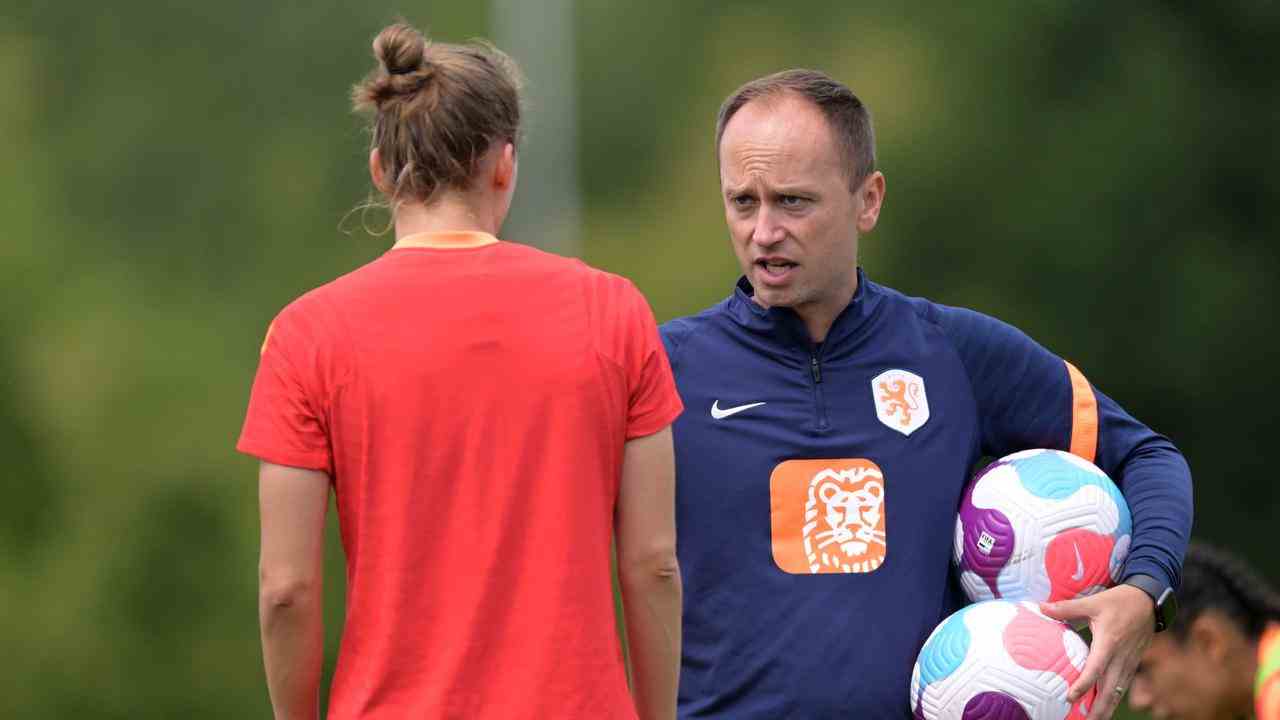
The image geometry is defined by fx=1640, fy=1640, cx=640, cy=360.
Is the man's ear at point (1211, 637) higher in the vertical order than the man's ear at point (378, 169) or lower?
lower

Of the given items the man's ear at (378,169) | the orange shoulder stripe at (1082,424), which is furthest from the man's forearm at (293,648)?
the orange shoulder stripe at (1082,424)

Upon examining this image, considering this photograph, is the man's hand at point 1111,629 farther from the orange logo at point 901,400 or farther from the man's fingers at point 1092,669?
the orange logo at point 901,400

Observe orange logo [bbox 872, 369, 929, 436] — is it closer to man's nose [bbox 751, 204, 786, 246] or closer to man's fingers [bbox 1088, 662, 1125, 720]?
man's nose [bbox 751, 204, 786, 246]

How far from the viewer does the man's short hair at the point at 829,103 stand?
9.68 feet

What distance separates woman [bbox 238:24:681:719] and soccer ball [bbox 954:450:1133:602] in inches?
31.4

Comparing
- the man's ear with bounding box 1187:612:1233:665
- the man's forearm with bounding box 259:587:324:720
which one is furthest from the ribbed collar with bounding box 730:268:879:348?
the man's ear with bounding box 1187:612:1233:665

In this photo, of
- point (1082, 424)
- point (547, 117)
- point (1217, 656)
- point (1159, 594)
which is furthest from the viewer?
point (547, 117)

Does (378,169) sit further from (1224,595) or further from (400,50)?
(1224,595)

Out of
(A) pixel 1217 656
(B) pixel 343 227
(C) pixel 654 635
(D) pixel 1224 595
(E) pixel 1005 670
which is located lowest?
(A) pixel 1217 656

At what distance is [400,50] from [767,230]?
869 mm

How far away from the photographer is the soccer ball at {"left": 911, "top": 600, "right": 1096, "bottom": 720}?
103 inches

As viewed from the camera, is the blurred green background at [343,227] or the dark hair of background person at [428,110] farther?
the blurred green background at [343,227]

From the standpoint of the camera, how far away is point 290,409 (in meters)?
2.14

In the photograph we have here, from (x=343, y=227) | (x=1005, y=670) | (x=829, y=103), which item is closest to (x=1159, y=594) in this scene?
(x=1005, y=670)
